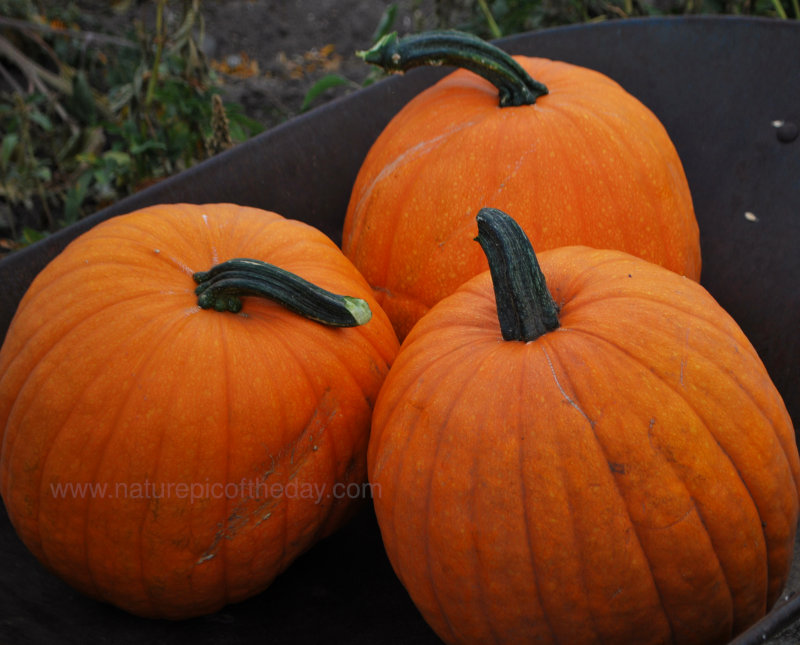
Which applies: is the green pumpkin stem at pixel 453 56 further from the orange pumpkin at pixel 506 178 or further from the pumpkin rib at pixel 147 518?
the pumpkin rib at pixel 147 518

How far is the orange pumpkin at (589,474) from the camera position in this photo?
1.03 m

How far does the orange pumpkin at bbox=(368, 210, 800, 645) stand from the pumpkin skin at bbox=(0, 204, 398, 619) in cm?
18

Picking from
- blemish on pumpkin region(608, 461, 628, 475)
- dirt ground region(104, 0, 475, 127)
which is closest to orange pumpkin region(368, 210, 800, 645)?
blemish on pumpkin region(608, 461, 628, 475)

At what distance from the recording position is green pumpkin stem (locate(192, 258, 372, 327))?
4.22 feet

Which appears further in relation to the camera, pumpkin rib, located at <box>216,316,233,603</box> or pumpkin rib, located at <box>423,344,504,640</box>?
pumpkin rib, located at <box>216,316,233,603</box>

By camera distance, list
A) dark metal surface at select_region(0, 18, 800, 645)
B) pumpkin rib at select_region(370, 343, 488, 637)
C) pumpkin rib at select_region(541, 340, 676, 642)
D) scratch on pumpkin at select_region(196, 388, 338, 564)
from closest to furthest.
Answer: pumpkin rib at select_region(541, 340, 676, 642), pumpkin rib at select_region(370, 343, 488, 637), scratch on pumpkin at select_region(196, 388, 338, 564), dark metal surface at select_region(0, 18, 800, 645)

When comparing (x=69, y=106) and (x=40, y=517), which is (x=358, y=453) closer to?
(x=40, y=517)

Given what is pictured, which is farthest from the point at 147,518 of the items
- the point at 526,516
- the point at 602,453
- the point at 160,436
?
the point at 602,453

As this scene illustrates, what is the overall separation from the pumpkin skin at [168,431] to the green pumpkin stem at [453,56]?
586 millimetres

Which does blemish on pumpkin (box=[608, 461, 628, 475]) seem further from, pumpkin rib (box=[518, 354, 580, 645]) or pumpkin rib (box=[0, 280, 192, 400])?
pumpkin rib (box=[0, 280, 192, 400])

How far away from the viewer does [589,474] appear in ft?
3.38

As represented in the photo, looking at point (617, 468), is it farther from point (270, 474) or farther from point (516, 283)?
point (270, 474)

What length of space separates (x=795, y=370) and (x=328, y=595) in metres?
1.09

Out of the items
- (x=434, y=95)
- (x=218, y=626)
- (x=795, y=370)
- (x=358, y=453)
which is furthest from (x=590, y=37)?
(x=218, y=626)
